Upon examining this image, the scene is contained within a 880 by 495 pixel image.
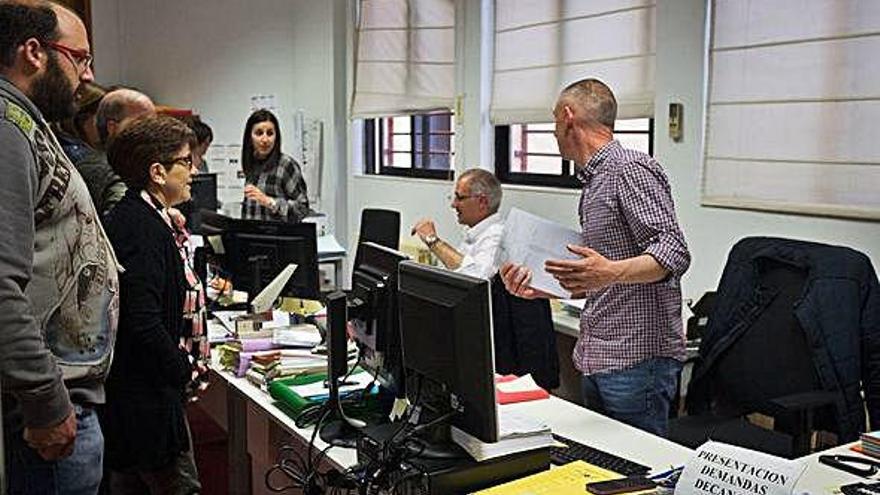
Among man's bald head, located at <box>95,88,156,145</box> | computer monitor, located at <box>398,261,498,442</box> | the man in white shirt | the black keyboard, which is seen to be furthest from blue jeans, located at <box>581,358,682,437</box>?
man's bald head, located at <box>95,88,156,145</box>

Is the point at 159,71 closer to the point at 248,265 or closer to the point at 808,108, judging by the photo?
the point at 248,265

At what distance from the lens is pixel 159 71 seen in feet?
24.0

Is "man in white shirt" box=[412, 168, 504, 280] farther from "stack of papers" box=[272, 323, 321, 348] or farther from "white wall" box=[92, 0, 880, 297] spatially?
"stack of papers" box=[272, 323, 321, 348]

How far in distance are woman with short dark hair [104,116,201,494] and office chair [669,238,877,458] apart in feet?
4.97

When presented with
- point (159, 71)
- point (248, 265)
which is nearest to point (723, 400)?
point (248, 265)

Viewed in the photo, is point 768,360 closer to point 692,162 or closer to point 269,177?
point 692,162

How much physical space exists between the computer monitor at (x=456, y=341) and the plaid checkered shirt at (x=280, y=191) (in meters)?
3.30

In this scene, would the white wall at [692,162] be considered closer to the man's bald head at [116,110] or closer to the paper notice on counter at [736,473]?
the paper notice on counter at [736,473]

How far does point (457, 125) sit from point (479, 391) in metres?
3.54

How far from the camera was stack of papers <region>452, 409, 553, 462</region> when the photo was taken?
1837 millimetres

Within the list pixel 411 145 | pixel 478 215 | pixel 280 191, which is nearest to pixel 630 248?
pixel 478 215

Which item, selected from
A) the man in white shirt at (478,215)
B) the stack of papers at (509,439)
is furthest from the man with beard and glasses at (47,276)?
the man in white shirt at (478,215)

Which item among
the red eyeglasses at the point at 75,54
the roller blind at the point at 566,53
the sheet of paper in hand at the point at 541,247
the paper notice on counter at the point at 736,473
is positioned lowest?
the paper notice on counter at the point at 736,473

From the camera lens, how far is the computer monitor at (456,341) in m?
1.74
